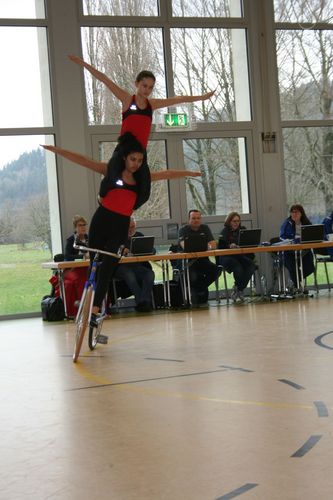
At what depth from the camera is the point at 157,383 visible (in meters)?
4.48

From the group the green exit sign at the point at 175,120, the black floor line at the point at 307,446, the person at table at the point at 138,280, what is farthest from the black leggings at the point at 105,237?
the green exit sign at the point at 175,120

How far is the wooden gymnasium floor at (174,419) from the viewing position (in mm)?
2482

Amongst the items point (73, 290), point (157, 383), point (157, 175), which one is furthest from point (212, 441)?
point (73, 290)

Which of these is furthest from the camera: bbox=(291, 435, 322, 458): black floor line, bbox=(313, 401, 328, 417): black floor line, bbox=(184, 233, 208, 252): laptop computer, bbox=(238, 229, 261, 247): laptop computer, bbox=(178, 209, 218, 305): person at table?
bbox=(178, 209, 218, 305): person at table

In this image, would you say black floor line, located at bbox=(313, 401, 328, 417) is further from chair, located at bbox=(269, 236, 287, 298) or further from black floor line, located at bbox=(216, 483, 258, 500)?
chair, located at bbox=(269, 236, 287, 298)

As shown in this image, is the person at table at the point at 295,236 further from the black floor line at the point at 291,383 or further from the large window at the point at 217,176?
the black floor line at the point at 291,383

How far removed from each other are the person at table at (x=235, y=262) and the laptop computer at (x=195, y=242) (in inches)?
21.8

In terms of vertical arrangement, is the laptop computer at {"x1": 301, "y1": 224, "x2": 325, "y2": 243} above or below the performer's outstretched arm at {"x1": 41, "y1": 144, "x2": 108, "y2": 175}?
below

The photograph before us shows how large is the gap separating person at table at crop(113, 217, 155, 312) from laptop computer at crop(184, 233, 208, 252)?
24.8 inches

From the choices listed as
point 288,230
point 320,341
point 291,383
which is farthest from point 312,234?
point 291,383

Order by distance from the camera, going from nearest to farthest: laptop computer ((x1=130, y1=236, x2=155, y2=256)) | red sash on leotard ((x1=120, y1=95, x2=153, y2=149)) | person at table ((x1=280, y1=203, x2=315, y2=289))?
red sash on leotard ((x1=120, y1=95, x2=153, y2=149))
laptop computer ((x1=130, y1=236, x2=155, y2=256))
person at table ((x1=280, y1=203, x2=315, y2=289))

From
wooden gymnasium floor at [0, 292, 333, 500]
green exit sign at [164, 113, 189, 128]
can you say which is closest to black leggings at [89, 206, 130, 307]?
wooden gymnasium floor at [0, 292, 333, 500]

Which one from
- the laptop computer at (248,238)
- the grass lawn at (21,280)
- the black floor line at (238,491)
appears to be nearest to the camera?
the black floor line at (238,491)

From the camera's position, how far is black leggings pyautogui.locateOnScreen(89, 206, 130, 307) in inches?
224
